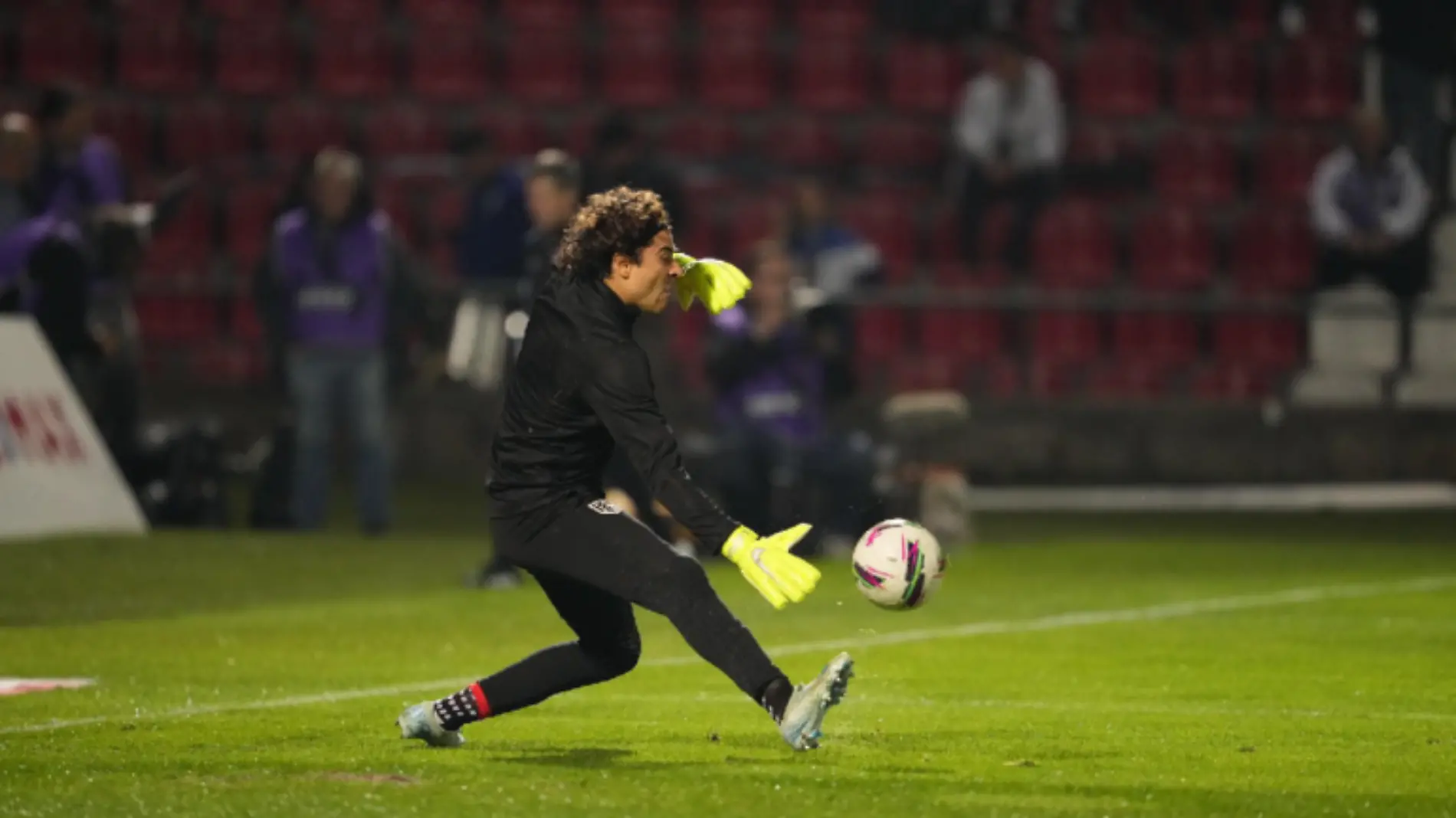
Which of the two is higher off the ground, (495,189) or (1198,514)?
(495,189)

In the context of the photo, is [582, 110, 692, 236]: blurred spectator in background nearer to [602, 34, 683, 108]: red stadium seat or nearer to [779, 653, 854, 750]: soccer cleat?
[602, 34, 683, 108]: red stadium seat

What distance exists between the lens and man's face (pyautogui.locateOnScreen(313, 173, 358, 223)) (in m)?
16.2

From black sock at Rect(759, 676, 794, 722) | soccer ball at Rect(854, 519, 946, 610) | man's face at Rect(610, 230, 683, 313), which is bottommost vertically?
black sock at Rect(759, 676, 794, 722)

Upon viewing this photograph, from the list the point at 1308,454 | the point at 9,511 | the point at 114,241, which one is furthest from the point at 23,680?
the point at 1308,454

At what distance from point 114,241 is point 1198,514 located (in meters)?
8.08

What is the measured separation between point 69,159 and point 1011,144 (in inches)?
299

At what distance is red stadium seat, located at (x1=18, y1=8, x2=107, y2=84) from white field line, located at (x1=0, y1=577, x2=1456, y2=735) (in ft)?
38.9

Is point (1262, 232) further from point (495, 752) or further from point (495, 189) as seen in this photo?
point (495, 752)

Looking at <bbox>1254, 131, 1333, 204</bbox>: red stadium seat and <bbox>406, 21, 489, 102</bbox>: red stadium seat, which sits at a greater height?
<bbox>406, 21, 489, 102</bbox>: red stadium seat

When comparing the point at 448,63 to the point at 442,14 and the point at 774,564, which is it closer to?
the point at 442,14

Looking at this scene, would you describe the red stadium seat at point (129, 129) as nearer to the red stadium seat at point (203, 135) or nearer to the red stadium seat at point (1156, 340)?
the red stadium seat at point (203, 135)

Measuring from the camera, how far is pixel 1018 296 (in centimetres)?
1983

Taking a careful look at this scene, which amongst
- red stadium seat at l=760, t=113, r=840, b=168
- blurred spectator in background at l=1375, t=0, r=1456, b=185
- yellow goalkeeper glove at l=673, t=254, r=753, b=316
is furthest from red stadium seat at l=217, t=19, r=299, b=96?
yellow goalkeeper glove at l=673, t=254, r=753, b=316

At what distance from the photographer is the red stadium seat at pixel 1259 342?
20547 mm
